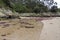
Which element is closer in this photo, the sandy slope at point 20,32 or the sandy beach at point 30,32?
the sandy beach at point 30,32

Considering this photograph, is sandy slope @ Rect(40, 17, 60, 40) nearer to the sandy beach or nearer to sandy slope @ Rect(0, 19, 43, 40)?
the sandy beach

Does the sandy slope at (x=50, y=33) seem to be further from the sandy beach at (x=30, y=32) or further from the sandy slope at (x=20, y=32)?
the sandy slope at (x=20, y=32)

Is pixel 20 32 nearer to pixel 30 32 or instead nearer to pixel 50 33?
pixel 30 32

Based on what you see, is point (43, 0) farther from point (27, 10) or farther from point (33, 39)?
point (33, 39)

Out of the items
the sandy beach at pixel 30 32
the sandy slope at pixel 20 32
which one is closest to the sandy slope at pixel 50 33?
the sandy beach at pixel 30 32

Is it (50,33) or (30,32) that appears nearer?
(50,33)

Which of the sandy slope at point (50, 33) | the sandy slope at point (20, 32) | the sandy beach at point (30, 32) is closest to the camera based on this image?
the sandy slope at point (50, 33)

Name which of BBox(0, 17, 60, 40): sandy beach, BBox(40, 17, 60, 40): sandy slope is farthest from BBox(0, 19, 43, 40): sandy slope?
BBox(40, 17, 60, 40): sandy slope

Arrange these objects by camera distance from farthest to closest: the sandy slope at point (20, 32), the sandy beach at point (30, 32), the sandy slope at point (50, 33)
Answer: the sandy slope at point (20, 32) < the sandy beach at point (30, 32) < the sandy slope at point (50, 33)

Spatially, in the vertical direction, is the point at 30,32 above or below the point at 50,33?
below

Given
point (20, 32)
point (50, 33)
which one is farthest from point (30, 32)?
point (50, 33)

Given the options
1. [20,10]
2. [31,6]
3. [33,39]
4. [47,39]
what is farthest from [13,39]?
[31,6]

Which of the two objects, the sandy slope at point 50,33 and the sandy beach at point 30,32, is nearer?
the sandy slope at point 50,33

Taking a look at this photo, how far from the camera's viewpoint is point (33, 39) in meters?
7.30
